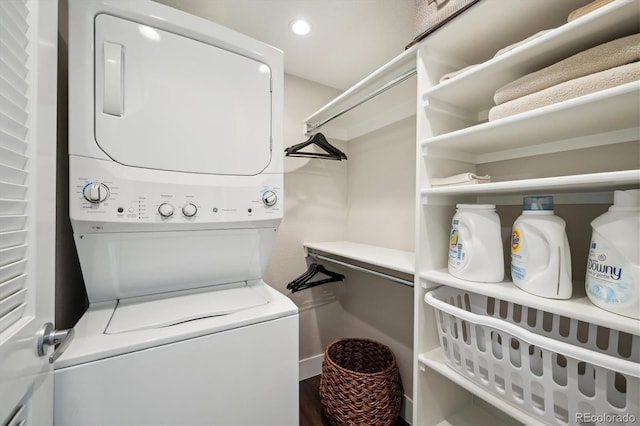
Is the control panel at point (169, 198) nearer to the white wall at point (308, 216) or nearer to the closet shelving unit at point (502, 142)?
the closet shelving unit at point (502, 142)

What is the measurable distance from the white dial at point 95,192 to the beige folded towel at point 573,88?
1.40 m

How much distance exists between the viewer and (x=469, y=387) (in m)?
0.92

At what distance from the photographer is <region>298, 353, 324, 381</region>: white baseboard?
6.61ft

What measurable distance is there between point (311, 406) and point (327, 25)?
2.47 meters

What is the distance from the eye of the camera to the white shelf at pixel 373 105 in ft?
3.97

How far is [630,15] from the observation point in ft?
2.08

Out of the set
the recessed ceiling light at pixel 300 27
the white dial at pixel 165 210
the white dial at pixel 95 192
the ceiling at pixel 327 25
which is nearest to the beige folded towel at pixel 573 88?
the ceiling at pixel 327 25

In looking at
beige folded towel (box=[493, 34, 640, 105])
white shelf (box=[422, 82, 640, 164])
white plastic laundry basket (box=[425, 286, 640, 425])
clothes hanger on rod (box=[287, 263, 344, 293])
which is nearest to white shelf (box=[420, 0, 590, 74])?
beige folded towel (box=[493, 34, 640, 105])

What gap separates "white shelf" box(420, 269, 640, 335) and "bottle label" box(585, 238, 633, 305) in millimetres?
43

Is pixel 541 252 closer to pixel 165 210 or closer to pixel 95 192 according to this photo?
pixel 165 210

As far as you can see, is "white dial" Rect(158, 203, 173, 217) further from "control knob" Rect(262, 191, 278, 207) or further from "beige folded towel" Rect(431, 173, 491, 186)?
"beige folded towel" Rect(431, 173, 491, 186)

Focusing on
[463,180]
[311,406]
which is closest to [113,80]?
[463,180]

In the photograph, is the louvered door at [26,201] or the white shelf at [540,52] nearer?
the louvered door at [26,201]

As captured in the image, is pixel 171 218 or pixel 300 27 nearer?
pixel 171 218
